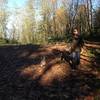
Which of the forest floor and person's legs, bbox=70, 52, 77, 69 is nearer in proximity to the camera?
the forest floor

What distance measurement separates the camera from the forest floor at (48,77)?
10.8 meters

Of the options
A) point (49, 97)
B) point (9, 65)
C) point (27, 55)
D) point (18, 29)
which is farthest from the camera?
point (18, 29)

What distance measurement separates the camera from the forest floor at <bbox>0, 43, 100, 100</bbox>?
10766 millimetres

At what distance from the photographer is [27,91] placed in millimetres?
11078

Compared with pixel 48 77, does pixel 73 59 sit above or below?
above

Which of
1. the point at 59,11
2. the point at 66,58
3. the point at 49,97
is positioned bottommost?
the point at 49,97

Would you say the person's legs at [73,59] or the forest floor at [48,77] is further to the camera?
the person's legs at [73,59]

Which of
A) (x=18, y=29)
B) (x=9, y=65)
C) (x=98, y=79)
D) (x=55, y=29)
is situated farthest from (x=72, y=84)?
(x=18, y=29)

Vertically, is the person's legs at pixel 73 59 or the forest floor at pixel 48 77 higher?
the person's legs at pixel 73 59

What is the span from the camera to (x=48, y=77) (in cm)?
1238

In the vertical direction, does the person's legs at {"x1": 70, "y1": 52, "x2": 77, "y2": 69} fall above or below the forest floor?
above

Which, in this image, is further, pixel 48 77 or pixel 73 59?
pixel 73 59

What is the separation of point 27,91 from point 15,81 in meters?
1.27

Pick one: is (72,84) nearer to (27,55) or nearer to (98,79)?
(98,79)
